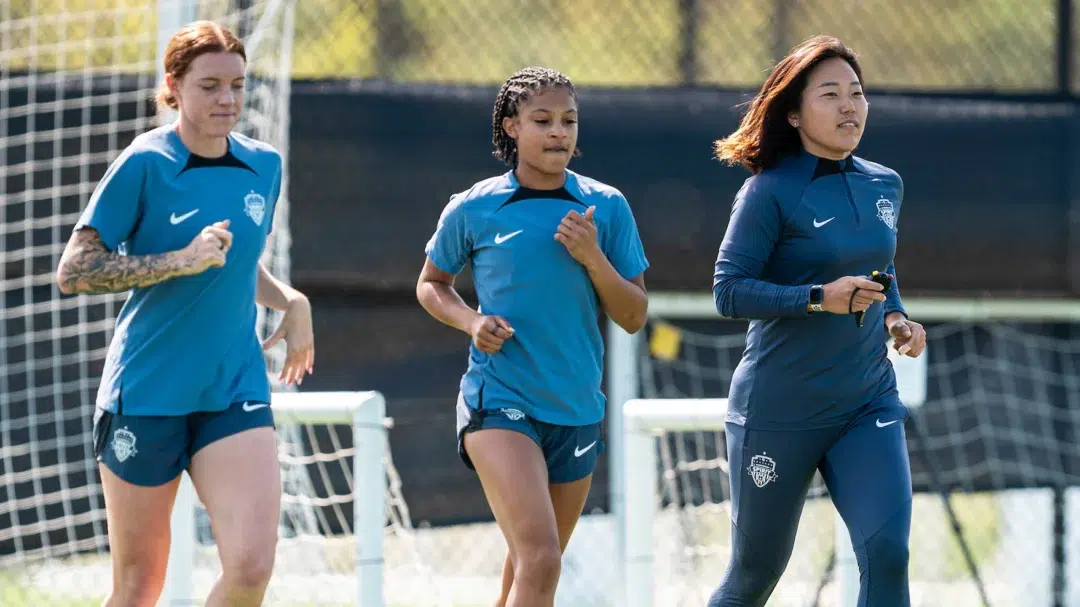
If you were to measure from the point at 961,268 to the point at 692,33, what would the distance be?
174 cm

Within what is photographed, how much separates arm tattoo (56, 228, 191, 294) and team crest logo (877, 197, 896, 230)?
1785mm

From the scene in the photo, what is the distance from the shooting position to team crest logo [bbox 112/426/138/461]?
358 cm

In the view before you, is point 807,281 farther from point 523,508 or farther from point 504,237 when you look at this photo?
point 523,508

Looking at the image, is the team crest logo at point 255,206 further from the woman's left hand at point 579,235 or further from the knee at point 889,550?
the knee at point 889,550

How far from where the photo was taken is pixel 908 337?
3527 mm

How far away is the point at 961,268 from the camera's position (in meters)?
6.73

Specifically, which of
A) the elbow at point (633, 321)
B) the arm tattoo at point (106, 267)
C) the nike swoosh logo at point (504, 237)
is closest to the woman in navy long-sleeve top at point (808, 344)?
the elbow at point (633, 321)

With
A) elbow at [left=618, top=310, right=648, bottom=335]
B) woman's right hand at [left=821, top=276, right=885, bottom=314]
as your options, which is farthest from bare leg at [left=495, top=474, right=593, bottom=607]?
woman's right hand at [left=821, top=276, right=885, bottom=314]

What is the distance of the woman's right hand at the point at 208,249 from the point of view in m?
3.42

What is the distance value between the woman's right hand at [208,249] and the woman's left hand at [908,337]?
5.57 ft

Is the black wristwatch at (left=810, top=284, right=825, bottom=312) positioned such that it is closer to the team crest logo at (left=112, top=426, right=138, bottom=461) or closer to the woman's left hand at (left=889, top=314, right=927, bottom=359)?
the woman's left hand at (left=889, top=314, right=927, bottom=359)

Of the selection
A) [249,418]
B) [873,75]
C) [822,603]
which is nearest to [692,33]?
[873,75]

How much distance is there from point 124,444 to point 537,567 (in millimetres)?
1100

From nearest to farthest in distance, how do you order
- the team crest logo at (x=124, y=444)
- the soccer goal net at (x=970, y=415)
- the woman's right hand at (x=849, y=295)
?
1. the woman's right hand at (x=849, y=295)
2. the team crest logo at (x=124, y=444)
3. the soccer goal net at (x=970, y=415)
